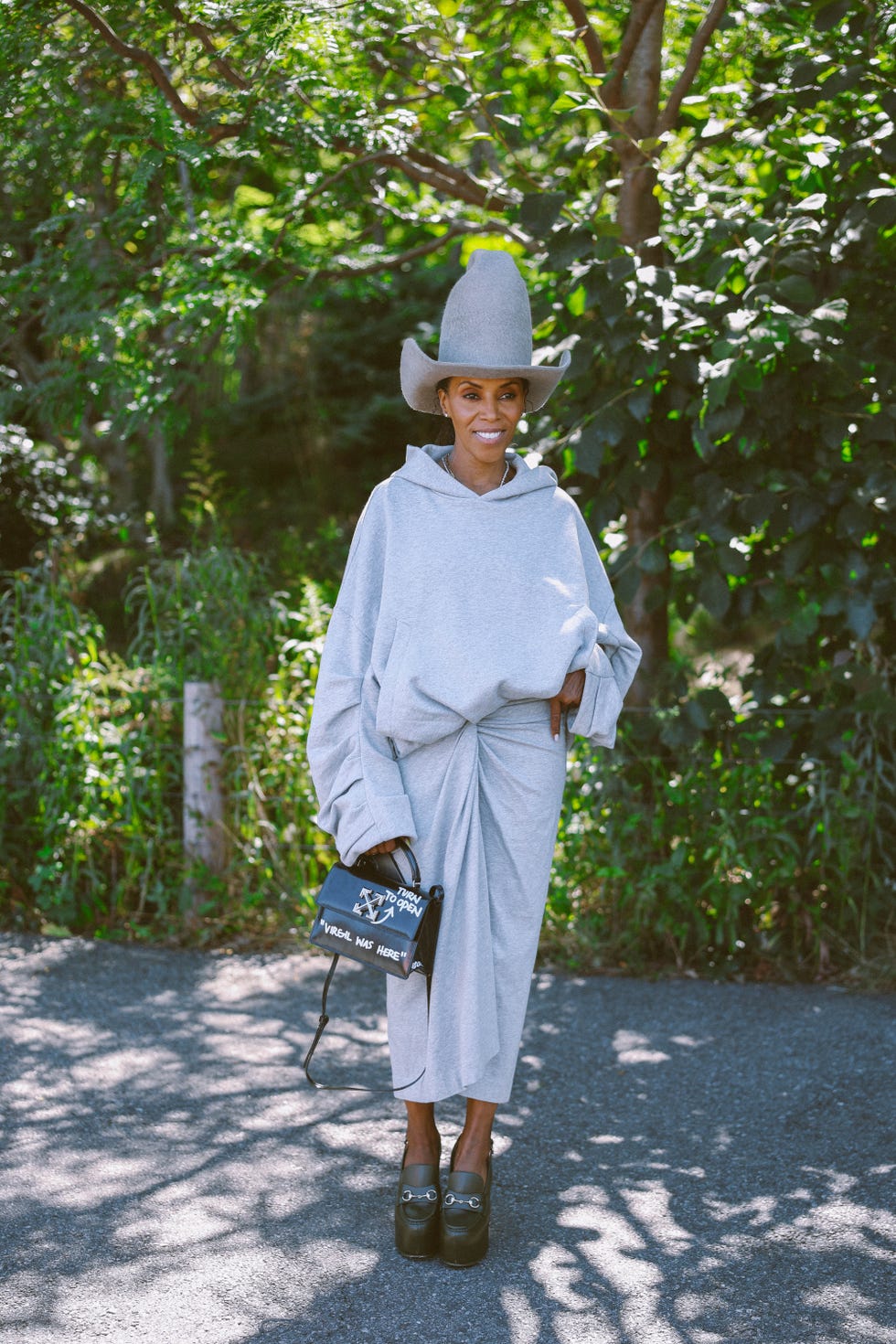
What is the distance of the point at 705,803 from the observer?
4.46m

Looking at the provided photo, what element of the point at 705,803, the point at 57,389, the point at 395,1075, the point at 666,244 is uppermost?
the point at 666,244

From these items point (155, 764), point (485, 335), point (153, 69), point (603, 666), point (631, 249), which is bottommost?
point (155, 764)

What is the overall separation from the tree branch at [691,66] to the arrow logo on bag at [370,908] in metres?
3.18

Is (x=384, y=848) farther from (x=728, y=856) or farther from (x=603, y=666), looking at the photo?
(x=728, y=856)

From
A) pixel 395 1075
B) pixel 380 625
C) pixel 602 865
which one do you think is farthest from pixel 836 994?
pixel 380 625

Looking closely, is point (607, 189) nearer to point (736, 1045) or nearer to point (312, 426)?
point (736, 1045)

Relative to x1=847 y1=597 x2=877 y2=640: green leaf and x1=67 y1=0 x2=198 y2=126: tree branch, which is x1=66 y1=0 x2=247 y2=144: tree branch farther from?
x1=847 y1=597 x2=877 y2=640: green leaf

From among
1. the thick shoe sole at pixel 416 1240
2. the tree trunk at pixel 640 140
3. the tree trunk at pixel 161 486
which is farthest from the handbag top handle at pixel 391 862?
the tree trunk at pixel 161 486

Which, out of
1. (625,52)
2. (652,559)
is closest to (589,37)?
(625,52)

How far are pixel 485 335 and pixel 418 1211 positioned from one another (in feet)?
6.07

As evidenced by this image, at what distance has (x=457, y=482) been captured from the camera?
2717mm

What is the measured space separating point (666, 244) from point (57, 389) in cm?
240

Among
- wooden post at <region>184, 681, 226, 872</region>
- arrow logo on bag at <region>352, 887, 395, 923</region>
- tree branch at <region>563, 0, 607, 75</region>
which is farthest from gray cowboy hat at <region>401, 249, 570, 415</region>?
wooden post at <region>184, 681, 226, 872</region>

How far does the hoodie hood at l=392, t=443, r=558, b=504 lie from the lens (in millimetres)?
2689
